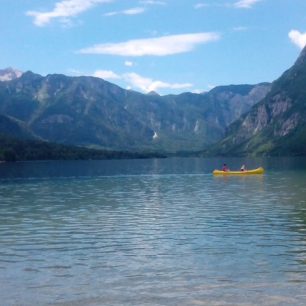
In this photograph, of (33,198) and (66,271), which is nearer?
(66,271)

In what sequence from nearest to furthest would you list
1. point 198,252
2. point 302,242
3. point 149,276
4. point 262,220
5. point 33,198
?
point 149,276, point 198,252, point 302,242, point 262,220, point 33,198

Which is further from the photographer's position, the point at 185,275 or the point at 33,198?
the point at 33,198

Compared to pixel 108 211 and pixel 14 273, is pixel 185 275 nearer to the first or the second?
pixel 14 273

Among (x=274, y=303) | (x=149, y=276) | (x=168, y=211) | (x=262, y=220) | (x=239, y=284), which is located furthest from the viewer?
(x=168, y=211)

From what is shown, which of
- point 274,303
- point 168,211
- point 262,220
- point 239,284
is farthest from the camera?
point 168,211

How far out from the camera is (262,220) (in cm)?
5984

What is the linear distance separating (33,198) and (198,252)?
58.3 metres

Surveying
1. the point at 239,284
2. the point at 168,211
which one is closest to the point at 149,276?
the point at 239,284

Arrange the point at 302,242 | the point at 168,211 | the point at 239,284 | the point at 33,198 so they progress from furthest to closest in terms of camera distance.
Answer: the point at 33,198
the point at 168,211
the point at 302,242
the point at 239,284

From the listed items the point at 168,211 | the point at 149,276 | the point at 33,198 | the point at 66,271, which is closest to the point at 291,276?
the point at 149,276

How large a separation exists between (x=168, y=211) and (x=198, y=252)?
30.7m

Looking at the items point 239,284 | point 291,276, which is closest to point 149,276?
point 239,284

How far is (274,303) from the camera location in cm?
2719

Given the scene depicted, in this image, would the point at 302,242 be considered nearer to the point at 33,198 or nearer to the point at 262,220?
the point at 262,220
